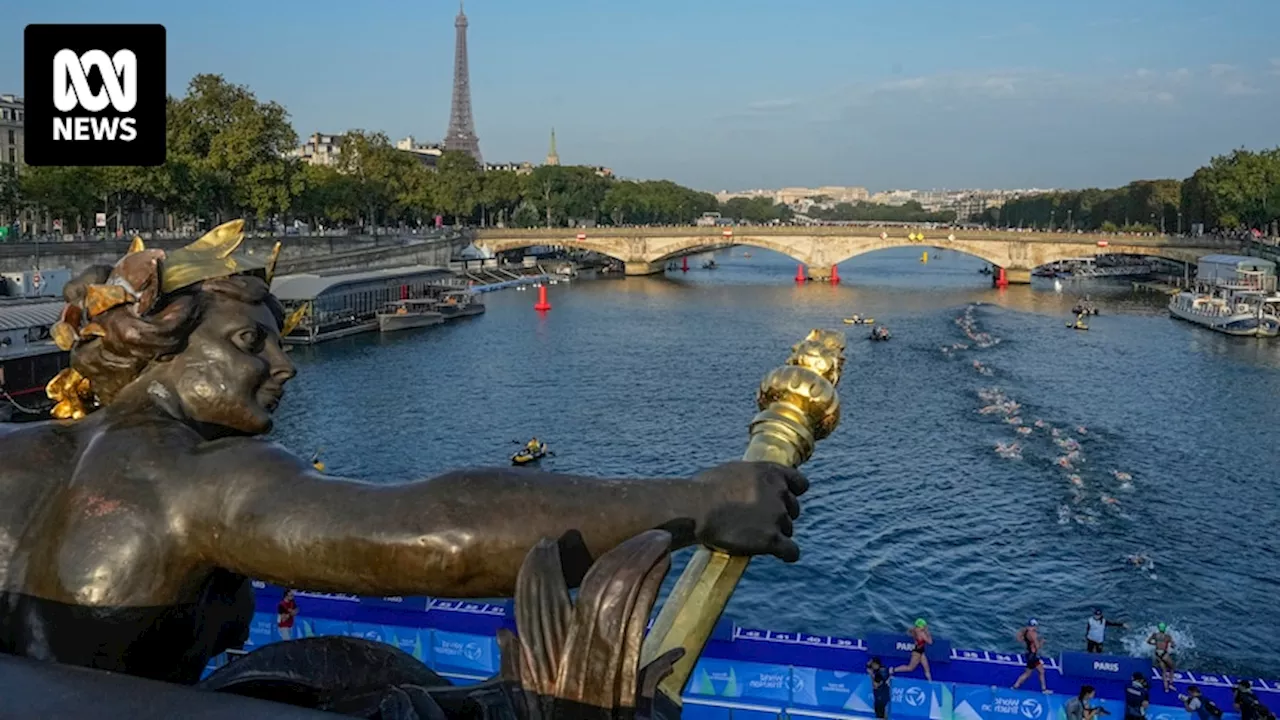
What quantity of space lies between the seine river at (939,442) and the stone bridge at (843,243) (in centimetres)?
1972

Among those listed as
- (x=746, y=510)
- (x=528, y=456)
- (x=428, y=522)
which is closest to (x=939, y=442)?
(x=528, y=456)

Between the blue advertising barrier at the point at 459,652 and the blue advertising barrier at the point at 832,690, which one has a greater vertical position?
the blue advertising barrier at the point at 459,652

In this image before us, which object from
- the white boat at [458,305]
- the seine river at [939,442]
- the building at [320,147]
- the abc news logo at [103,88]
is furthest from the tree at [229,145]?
the building at [320,147]

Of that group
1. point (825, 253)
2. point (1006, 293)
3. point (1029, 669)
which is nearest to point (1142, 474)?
point (1029, 669)

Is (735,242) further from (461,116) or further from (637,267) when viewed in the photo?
(461,116)

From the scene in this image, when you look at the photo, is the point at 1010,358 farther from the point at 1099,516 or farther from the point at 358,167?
the point at 358,167

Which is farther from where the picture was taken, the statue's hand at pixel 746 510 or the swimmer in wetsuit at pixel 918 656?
the swimmer in wetsuit at pixel 918 656

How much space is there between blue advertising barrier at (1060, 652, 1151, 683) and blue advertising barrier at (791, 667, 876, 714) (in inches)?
92.3

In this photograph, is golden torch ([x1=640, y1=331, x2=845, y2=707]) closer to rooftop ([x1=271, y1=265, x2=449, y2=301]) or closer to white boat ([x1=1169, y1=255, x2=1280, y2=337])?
rooftop ([x1=271, y1=265, x2=449, y2=301])

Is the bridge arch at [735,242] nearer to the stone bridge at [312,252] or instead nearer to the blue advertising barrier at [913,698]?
the stone bridge at [312,252]

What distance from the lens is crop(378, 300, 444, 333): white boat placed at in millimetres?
53188

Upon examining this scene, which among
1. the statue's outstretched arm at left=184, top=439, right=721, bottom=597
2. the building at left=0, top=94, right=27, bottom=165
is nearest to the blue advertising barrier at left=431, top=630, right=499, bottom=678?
the statue's outstretched arm at left=184, top=439, right=721, bottom=597

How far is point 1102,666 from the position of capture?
40.0 feet

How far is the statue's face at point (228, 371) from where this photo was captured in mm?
2623
